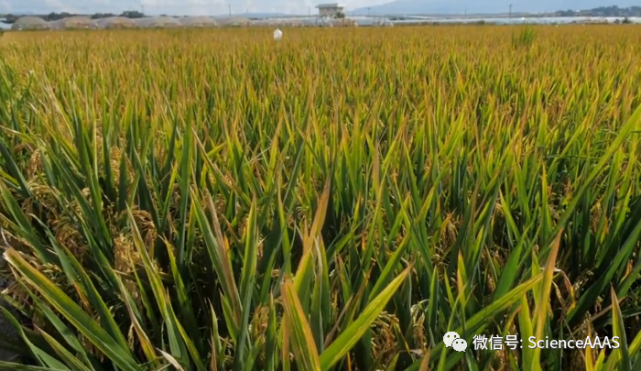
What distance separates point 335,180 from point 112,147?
57cm

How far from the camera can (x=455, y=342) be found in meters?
0.54

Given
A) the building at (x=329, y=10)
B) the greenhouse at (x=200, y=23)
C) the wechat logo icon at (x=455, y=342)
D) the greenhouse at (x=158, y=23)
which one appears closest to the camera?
the wechat logo icon at (x=455, y=342)

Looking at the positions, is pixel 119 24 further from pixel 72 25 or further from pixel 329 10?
pixel 329 10

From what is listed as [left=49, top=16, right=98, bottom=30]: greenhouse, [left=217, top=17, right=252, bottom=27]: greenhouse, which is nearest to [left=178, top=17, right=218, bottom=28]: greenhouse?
[left=217, top=17, right=252, bottom=27]: greenhouse

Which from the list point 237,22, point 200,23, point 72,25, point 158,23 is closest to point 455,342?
point 72,25

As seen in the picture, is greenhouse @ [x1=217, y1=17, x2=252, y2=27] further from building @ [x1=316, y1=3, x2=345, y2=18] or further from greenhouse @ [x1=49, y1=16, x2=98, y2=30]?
building @ [x1=316, y1=3, x2=345, y2=18]

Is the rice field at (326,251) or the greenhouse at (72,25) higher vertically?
the greenhouse at (72,25)

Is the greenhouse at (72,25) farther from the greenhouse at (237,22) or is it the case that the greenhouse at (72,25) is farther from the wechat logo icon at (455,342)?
the wechat logo icon at (455,342)

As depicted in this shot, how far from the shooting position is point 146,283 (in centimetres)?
79

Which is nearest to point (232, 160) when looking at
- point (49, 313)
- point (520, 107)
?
point (49, 313)

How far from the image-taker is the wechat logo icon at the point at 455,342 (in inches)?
20.6

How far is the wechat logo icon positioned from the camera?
1.72ft

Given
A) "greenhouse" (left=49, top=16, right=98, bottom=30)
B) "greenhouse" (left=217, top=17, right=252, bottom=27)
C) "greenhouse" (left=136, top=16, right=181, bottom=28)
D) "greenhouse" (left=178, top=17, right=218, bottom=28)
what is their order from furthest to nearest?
1. "greenhouse" (left=178, top=17, right=218, bottom=28)
2. "greenhouse" (left=136, top=16, right=181, bottom=28)
3. "greenhouse" (left=217, top=17, right=252, bottom=27)
4. "greenhouse" (left=49, top=16, right=98, bottom=30)

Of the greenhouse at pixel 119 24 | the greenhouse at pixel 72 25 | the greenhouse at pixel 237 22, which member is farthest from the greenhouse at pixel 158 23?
the greenhouse at pixel 237 22
